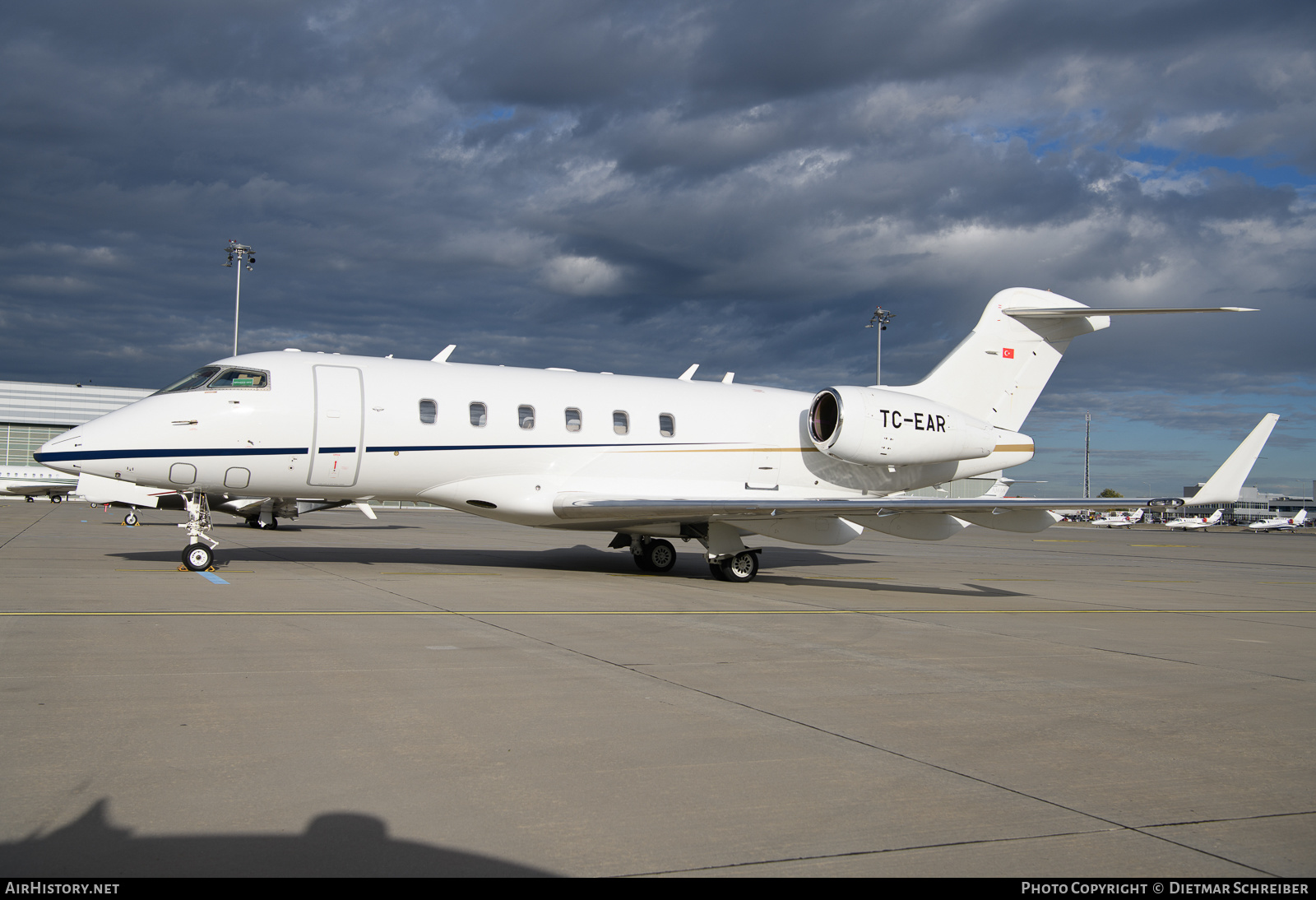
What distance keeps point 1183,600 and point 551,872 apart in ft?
50.0

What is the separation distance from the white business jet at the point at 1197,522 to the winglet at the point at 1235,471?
188 feet

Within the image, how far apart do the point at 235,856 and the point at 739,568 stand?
1348 cm

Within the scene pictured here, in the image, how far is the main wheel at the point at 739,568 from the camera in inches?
656

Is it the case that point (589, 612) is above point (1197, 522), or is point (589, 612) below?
above

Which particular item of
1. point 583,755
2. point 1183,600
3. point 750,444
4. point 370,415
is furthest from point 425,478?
point 1183,600

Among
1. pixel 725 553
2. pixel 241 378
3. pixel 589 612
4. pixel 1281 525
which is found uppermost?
pixel 241 378

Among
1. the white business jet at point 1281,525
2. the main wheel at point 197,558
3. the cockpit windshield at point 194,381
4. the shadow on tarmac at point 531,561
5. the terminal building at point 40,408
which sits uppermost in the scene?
the terminal building at point 40,408

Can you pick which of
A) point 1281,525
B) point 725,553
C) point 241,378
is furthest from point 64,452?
point 1281,525

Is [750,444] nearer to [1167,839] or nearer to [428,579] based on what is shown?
[428,579]

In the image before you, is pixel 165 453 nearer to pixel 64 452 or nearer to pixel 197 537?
pixel 64 452

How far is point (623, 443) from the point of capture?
16656 millimetres

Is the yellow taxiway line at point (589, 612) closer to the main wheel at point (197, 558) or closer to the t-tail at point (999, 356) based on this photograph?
the main wheel at point (197, 558)

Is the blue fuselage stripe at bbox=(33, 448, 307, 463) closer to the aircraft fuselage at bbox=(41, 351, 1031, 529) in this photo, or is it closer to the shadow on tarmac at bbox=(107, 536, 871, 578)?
the aircraft fuselage at bbox=(41, 351, 1031, 529)

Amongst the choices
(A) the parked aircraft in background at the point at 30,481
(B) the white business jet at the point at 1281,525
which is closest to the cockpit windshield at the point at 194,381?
(A) the parked aircraft in background at the point at 30,481
